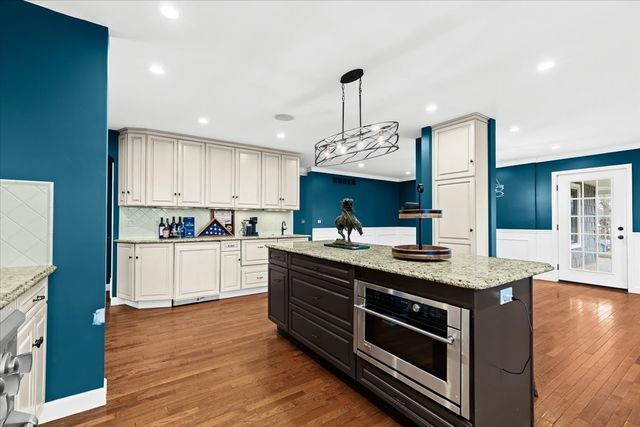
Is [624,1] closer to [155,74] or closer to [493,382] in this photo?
[493,382]

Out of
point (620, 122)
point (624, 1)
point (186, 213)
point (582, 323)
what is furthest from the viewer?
point (186, 213)

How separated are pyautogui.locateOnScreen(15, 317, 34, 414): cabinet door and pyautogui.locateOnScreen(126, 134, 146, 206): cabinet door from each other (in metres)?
2.93

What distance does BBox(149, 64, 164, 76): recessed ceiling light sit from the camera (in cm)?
253

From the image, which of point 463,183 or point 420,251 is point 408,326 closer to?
point 420,251

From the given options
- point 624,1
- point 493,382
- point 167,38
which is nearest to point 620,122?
point 624,1

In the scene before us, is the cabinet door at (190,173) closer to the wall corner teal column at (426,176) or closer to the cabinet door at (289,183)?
the cabinet door at (289,183)

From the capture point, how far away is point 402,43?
215 centimetres

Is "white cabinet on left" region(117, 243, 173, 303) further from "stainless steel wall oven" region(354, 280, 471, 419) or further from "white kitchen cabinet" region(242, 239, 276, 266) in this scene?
"stainless steel wall oven" region(354, 280, 471, 419)

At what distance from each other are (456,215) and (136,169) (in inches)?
171

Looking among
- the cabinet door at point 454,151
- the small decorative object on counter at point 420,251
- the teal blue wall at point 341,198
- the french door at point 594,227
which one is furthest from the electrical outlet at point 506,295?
the teal blue wall at point 341,198

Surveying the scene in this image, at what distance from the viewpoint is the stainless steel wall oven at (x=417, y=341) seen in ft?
4.74

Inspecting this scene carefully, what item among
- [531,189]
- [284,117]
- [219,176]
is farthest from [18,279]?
[531,189]

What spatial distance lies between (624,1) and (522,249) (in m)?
5.48

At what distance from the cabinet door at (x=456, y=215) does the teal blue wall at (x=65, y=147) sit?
3.58 meters
